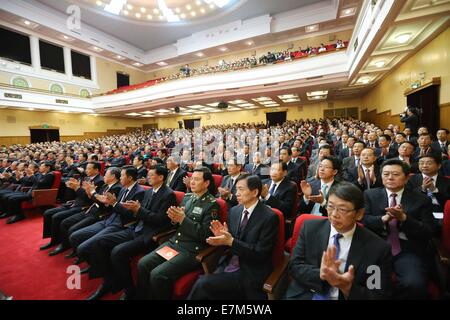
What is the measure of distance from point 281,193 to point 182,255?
3.84ft

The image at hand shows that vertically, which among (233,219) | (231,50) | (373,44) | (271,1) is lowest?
(233,219)

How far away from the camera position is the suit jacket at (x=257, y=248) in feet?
4.78

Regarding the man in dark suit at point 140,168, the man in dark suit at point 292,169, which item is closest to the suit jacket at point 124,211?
the man in dark suit at point 140,168

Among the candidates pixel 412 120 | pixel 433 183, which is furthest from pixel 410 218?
pixel 412 120

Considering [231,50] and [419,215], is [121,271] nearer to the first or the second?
[419,215]

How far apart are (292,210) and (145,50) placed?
2046 cm

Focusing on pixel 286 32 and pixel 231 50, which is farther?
pixel 231 50

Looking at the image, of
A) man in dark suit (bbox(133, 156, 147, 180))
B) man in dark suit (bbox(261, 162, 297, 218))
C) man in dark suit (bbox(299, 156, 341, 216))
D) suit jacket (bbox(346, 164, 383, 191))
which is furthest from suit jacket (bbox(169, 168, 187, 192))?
suit jacket (bbox(346, 164, 383, 191))

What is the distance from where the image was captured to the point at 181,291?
1.60 meters

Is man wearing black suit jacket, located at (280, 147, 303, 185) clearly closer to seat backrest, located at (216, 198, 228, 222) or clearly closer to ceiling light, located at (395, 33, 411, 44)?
seat backrest, located at (216, 198, 228, 222)

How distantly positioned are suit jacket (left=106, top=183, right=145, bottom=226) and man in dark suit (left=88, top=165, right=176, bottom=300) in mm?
123

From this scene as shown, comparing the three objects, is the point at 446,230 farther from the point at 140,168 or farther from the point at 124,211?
the point at 140,168
